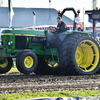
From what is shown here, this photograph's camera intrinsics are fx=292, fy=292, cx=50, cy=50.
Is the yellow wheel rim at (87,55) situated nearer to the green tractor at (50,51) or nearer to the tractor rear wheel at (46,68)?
the green tractor at (50,51)

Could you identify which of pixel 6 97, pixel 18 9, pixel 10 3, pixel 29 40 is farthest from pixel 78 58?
pixel 18 9

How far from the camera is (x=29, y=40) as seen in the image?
9938mm

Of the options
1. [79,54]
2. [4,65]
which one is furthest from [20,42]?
[79,54]

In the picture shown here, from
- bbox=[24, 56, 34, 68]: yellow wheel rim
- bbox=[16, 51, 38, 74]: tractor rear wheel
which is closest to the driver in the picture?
bbox=[16, 51, 38, 74]: tractor rear wheel

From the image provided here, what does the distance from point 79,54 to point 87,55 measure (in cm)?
37

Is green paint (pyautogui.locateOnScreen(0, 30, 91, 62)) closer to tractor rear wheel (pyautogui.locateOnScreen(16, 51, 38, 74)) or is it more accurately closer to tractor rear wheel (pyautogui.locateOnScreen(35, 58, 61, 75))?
tractor rear wheel (pyautogui.locateOnScreen(35, 58, 61, 75))

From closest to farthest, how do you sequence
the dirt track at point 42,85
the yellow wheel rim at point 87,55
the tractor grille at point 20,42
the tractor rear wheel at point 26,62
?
the dirt track at point 42,85 → the tractor rear wheel at point 26,62 → the tractor grille at point 20,42 → the yellow wheel rim at point 87,55

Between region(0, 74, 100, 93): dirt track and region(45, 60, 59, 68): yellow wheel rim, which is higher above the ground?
region(45, 60, 59, 68): yellow wheel rim

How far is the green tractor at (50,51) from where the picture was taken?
30.1ft

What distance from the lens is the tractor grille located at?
381 inches

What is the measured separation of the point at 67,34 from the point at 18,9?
4700cm

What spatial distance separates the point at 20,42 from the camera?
9.76m

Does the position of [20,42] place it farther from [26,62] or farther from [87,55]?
[87,55]

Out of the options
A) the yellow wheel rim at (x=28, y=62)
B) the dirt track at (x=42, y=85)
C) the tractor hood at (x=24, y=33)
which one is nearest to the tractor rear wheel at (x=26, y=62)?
the yellow wheel rim at (x=28, y=62)
